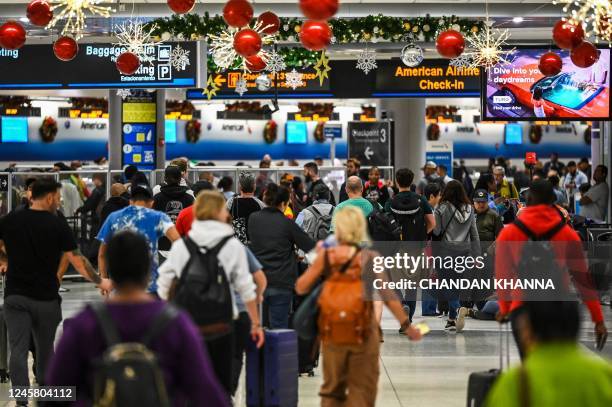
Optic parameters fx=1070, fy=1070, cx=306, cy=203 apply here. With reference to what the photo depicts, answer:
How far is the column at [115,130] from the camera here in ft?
65.7

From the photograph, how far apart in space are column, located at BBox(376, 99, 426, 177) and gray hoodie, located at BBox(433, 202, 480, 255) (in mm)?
9478

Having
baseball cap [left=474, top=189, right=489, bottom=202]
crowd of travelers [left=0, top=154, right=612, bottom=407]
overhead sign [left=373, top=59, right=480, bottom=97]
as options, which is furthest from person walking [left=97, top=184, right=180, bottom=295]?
overhead sign [left=373, top=59, right=480, bottom=97]

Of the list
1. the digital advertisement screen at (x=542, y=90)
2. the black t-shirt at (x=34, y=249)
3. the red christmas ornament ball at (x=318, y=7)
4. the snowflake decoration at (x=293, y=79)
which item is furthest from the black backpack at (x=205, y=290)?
the snowflake decoration at (x=293, y=79)

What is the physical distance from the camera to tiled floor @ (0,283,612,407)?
791 centimetres

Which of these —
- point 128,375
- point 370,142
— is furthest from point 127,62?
point 128,375

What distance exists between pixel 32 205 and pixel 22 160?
22359mm

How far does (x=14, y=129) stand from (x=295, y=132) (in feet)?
27.4

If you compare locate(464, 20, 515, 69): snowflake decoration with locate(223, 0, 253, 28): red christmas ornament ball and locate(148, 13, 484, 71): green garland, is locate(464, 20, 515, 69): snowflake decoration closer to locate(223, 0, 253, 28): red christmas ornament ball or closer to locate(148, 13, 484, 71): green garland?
locate(148, 13, 484, 71): green garland

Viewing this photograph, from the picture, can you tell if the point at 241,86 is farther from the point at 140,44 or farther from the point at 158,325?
the point at 158,325

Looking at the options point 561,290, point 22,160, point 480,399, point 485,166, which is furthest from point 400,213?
point 485,166

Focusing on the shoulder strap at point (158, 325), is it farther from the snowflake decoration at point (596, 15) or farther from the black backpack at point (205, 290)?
the snowflake decoration at point (596, 15)

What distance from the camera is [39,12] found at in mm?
9094

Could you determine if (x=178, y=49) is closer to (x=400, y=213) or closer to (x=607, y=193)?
(x=400, y=213)

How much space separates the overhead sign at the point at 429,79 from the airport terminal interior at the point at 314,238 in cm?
3
